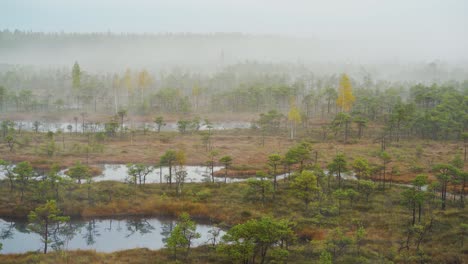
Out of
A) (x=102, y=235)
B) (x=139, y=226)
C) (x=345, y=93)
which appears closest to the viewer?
(x=102, y=235)

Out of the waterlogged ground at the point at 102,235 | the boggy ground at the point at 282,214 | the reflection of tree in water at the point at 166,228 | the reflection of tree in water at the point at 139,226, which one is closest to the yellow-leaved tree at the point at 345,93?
the boggy ground at the point at 282,214

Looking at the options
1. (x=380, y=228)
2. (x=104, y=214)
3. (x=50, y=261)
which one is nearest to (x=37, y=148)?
(x=104, y=214)

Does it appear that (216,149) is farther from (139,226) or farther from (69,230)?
(69,230)

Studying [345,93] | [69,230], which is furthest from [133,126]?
[69,230]

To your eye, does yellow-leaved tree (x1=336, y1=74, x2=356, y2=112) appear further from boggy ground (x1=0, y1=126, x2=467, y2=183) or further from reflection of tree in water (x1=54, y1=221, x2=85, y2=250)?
reflection of tree in water (x1=54, y1=221, x2=85, y2=250)

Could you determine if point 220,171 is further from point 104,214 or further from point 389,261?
point 389,261

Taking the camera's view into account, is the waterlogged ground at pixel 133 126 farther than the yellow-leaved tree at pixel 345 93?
Yes

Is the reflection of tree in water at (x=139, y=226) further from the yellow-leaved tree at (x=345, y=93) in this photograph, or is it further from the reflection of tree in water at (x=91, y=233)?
the yellow-leaved tree at (x=345, y=93)
